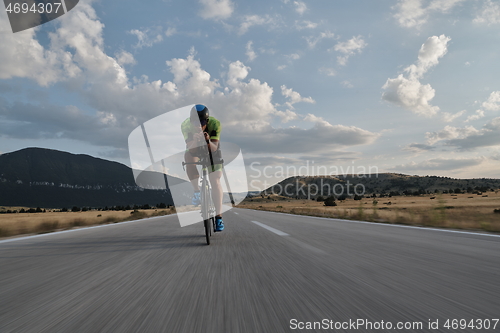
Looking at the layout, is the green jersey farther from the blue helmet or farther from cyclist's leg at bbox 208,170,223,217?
cyclist's leg at bbox 208,170,223,217

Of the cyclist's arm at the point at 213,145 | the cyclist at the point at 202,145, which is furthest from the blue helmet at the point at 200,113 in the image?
the cyclist's arm at the point at 213,145

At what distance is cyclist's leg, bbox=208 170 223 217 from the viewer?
5.89 m

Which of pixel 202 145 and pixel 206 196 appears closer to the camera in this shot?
pixel 202 145

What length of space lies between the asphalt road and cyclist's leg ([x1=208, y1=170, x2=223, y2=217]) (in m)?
1.35

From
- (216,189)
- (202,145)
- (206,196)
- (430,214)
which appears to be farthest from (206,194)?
(430,214)

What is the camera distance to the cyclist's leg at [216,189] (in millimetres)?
5887

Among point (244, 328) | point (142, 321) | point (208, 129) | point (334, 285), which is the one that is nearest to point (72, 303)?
point (142, 321)

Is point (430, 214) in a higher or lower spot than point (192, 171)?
lower

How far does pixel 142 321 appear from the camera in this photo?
6.28ft

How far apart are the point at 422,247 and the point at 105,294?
4.63m

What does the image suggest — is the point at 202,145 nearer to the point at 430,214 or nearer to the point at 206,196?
the point at 206,196

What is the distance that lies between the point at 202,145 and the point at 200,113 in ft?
1.93

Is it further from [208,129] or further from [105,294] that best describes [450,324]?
[208,129]

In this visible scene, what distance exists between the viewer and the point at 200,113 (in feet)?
17.7
